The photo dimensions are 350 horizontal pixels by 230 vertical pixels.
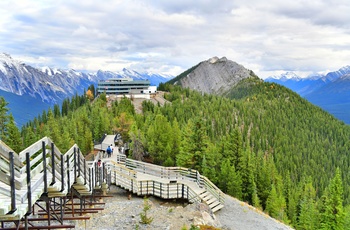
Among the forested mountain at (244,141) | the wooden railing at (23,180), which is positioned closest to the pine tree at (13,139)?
the forested mountain at (244,141)

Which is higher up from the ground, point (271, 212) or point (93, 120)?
point (93, 120)

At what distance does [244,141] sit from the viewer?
110438 mm

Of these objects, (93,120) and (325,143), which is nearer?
(93,120)

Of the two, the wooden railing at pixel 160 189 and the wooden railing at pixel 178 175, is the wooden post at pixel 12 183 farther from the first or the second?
the wooden railing at pixel 178 175

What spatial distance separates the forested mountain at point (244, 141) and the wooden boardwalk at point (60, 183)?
955 cm

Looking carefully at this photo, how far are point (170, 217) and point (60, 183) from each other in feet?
35.1

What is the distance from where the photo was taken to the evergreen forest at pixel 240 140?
1481 inches

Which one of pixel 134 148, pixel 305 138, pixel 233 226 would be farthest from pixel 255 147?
pixel 233 226

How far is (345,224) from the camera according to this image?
37.5m

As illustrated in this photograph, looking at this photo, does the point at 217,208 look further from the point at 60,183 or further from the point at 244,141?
the point at 244,141

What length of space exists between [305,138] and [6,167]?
455 feet

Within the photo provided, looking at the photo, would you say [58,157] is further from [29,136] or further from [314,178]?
[314,178]

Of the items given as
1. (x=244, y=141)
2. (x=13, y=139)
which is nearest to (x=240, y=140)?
(x=13, y=139)

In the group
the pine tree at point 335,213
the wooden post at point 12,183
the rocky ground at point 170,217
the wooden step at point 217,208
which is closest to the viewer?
the wooden post at point 12,183
